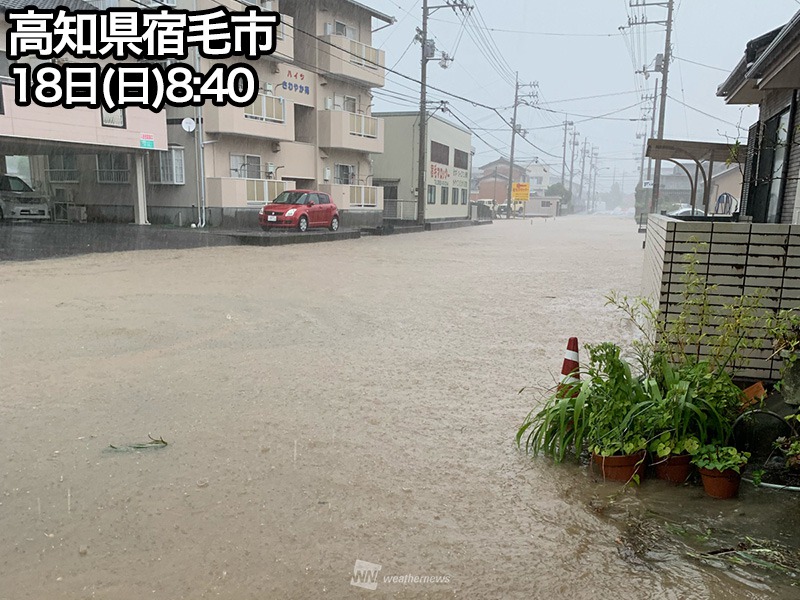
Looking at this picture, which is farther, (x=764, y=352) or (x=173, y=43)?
(x=173, y=43)

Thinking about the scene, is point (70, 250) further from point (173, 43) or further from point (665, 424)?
point (665, 424)

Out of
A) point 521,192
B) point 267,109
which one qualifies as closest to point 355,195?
point 267,109

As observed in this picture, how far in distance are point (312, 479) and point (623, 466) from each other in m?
1.78

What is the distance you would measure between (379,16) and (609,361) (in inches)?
1162

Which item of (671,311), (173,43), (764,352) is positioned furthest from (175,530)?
(173,43)

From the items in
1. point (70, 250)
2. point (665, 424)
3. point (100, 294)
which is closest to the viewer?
point (665, 424)

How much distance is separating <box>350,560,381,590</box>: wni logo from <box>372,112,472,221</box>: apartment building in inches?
1232

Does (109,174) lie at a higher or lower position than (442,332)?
higher

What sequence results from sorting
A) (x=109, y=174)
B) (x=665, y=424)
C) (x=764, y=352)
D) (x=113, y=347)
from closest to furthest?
(x=665, y=424) → (x=764, y=352) → (x=113, y=347) → (x=109, y=174)

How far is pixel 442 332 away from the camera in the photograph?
292 inches

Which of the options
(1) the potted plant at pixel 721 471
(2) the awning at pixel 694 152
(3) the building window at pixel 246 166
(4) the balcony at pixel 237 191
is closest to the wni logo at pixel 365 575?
(1) the potted plant at pixel 721 471

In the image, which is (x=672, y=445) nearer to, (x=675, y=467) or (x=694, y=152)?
(x=675, y=467)

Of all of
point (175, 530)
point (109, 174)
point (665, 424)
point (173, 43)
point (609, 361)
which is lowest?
point (175, 530)

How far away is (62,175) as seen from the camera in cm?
2484
